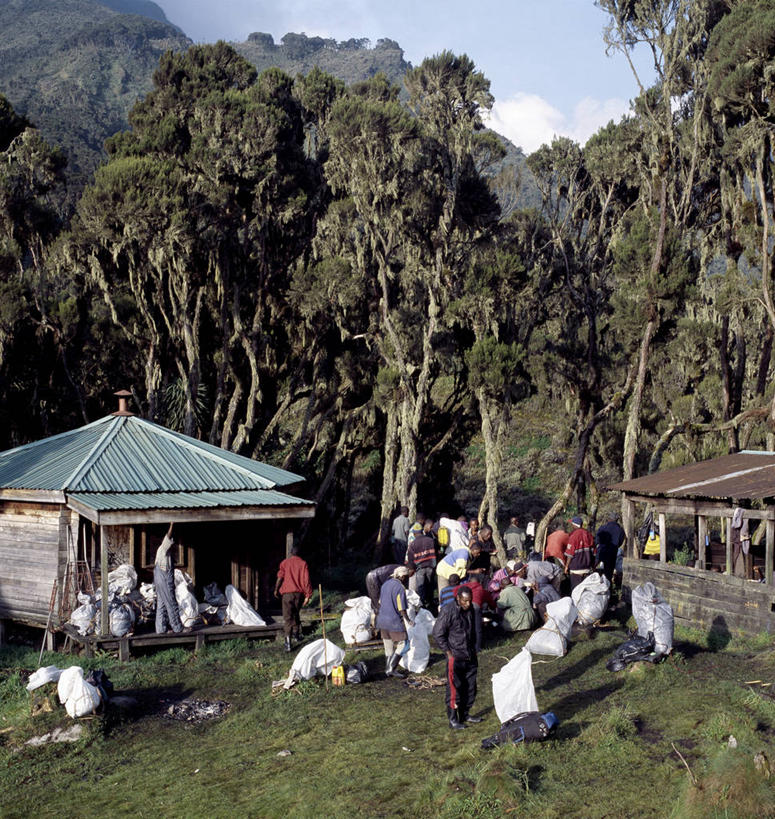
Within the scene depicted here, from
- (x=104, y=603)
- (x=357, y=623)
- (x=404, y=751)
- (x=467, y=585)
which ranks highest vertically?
(x=467, y=585)

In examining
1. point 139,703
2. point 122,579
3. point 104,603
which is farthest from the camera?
point 122,579

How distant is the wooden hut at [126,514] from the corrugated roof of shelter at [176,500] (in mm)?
22

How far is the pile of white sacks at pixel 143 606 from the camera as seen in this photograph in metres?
15.2

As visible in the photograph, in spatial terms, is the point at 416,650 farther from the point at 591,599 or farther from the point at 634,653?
the point at 591,599

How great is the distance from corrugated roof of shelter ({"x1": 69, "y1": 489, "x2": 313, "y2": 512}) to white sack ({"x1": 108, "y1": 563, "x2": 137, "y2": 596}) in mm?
1422

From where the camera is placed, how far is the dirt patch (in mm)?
11820

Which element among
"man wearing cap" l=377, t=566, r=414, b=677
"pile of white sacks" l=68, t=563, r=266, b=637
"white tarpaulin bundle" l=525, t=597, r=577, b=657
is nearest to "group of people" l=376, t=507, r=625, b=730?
"man wearing cap" l=377, t=566, r=414, b=677

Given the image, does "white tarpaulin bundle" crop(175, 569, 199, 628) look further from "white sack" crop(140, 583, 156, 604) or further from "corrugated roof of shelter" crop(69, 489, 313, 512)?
"corrugated roof of shelter" crop(69, 489, 313, 512)

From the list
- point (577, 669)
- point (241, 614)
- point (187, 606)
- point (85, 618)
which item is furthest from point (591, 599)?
point (85, 618)

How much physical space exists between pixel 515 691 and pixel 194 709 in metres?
4.80

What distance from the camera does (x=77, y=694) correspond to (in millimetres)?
11125

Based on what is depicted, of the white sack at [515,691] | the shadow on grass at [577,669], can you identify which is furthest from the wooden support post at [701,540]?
the white sack at [515,691]

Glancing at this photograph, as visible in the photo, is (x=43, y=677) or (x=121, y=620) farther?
(x=121, y=620)

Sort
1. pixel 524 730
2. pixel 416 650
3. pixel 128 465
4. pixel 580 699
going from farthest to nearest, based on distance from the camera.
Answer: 1. pixel 128 465
2. pixel 416 650
3. pixel 580 699
4. pixel 524 730
